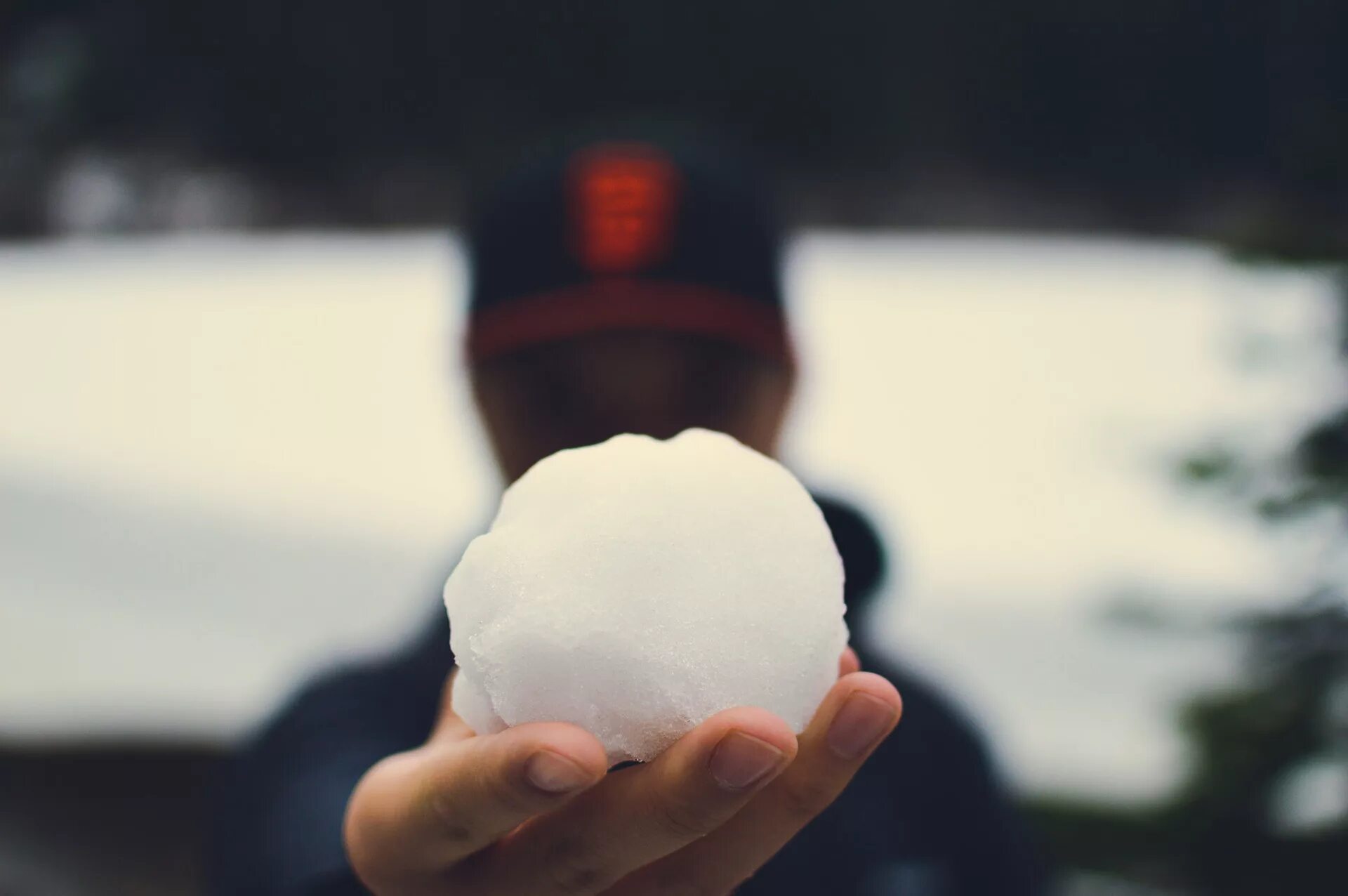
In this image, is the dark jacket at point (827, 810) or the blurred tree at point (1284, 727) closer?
the dark jacket at point (827, 810)

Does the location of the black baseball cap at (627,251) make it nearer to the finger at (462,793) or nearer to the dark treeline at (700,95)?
the finger at (462,793)

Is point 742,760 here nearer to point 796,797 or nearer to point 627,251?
point 796,797

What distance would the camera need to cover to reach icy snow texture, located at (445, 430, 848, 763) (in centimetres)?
33

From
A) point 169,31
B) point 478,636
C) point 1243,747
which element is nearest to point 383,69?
point 169,31

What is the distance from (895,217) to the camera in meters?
2.37

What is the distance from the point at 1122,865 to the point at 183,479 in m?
1.68

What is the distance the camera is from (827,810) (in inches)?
20.7

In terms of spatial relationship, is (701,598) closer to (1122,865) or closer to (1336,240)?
(1336,240)

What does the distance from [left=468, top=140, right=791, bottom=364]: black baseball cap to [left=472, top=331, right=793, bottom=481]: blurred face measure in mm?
20

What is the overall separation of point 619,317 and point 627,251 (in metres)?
0.08

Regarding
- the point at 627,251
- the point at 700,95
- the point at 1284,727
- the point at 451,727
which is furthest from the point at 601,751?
the point at 700,95

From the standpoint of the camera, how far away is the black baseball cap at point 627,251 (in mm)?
730

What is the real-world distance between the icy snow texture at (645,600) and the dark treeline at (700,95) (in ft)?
6.21

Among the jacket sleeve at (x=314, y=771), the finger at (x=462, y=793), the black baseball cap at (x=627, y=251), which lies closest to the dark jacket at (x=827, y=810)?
the jacket sleeve at (x=314, y=771)
